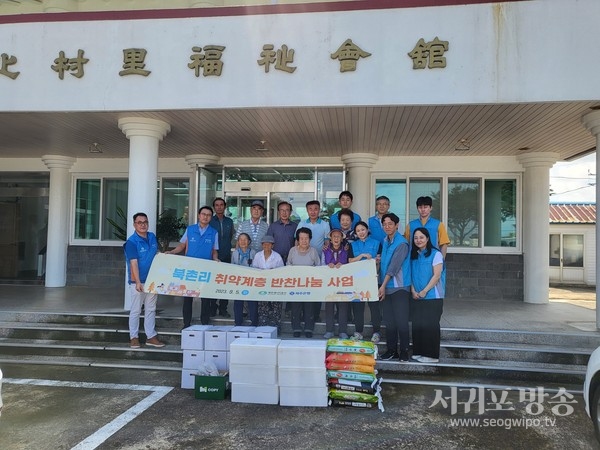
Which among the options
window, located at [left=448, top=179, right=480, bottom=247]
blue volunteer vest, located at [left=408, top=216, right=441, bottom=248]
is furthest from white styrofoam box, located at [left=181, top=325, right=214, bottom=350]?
window, located at [left=448, top=179, right=480, bottom=247]

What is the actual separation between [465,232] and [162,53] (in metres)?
6.76

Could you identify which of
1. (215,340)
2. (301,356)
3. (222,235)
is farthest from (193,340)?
(222,235)

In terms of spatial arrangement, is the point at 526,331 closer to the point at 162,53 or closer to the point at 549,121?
the point at 549,121

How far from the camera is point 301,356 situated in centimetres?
409

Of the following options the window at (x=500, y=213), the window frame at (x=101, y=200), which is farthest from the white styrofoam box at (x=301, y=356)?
the window frame at (x=101, y=200)

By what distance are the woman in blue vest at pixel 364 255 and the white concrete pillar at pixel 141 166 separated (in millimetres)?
3309

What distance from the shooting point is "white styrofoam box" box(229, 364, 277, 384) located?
4160 millimetres

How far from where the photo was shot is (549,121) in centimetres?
623

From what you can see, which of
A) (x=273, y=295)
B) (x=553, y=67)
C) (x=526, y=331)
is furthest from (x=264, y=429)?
(x=553, y=67)

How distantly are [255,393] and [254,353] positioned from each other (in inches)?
15.9

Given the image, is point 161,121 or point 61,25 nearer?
point 61,25

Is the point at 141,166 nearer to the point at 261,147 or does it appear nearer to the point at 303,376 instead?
the point at 261,147

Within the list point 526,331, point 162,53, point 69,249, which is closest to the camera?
point 526,331

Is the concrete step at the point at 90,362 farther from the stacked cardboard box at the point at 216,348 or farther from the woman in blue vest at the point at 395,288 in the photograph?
the woman in blue vest at the point at 395,288
